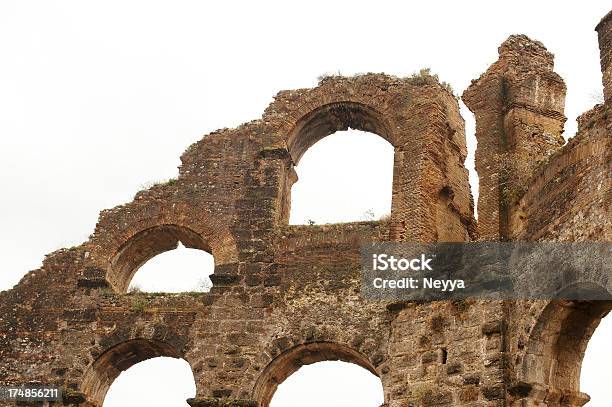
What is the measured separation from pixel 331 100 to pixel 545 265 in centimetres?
633

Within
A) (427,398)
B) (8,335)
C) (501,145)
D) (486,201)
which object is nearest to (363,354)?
(427,398)

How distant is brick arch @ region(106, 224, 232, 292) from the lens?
1591 cm

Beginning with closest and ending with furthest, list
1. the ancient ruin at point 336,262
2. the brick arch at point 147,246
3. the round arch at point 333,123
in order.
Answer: the ancient ruin at point 336,262
the brick arch at point 147,246
the round arch at point 333,123

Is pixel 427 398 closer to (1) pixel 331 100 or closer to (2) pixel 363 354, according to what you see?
(2) pixel 363 354

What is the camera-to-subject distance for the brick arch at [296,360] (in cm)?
1414

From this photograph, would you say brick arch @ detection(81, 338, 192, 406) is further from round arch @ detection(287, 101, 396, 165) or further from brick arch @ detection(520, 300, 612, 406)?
brick arch @ detection(520, 300, 612, 406)

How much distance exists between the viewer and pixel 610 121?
10.9 meters

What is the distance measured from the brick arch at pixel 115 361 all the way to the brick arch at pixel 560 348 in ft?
19.6

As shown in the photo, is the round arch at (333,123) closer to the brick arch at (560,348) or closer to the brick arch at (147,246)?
the brick arch at (147,246)

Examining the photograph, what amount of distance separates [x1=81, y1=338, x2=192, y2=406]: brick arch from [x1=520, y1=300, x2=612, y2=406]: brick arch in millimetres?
5975

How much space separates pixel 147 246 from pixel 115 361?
2.31 meters

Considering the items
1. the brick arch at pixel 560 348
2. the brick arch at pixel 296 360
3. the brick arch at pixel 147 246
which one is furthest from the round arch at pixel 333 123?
the brick arch at pixel 560 348

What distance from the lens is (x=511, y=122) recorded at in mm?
14062

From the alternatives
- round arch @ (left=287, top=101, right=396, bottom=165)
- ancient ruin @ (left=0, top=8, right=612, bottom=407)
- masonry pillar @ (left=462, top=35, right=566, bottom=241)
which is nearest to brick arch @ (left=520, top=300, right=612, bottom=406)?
ancient ruin @ (left=0, top=8, right=612, bottom=407)
